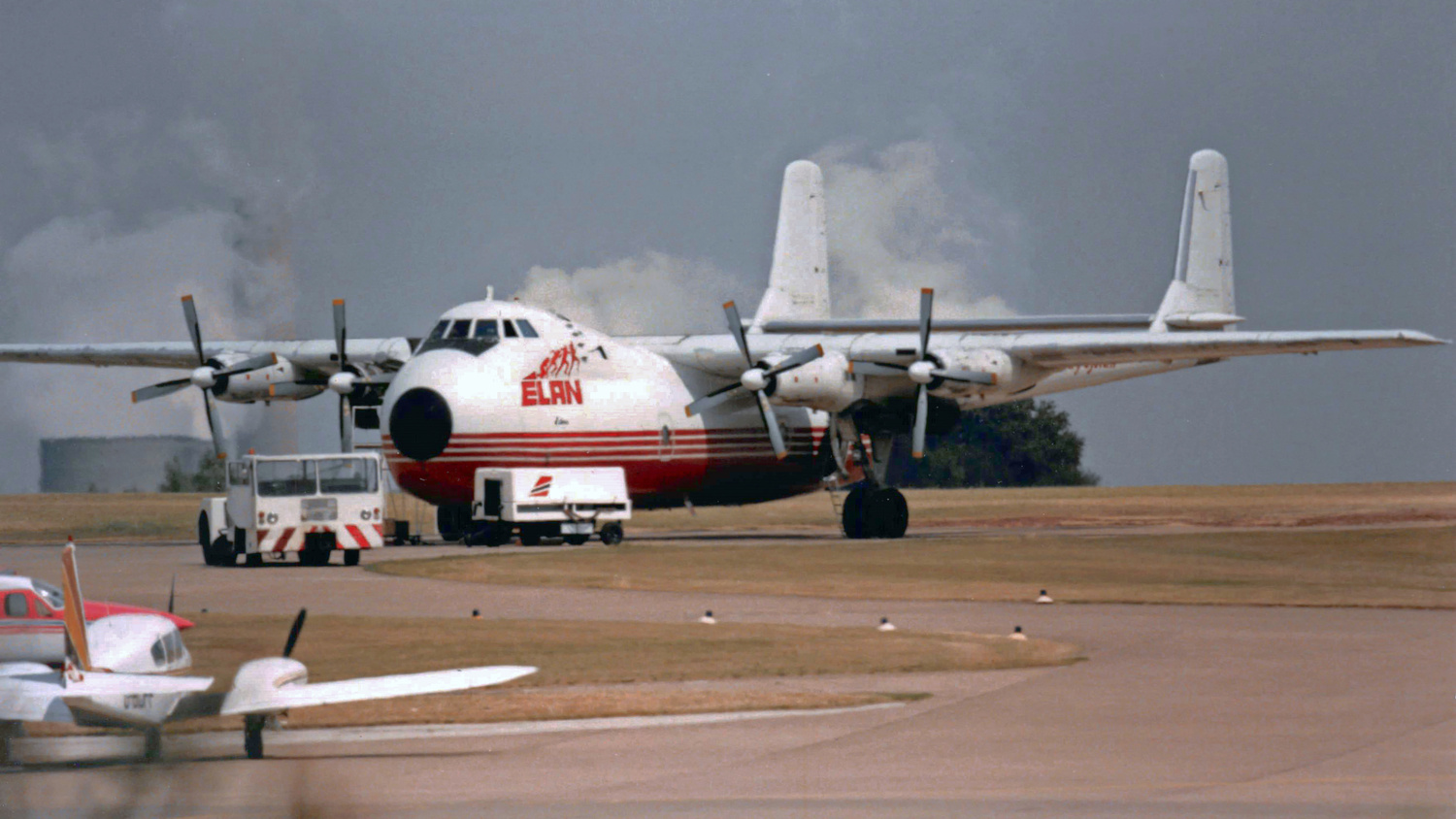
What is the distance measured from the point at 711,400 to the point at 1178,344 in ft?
38.2

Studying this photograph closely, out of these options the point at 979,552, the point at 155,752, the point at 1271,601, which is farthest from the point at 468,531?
the point at 155,752

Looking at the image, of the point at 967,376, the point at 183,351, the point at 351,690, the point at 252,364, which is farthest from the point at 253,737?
the point at 183,351

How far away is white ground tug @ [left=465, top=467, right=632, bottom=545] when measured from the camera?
4184cm

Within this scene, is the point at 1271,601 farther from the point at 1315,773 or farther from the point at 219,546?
the point at 219,546

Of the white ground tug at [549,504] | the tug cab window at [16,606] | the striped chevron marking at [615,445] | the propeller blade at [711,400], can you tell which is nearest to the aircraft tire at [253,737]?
the tug cab window at [16,606]

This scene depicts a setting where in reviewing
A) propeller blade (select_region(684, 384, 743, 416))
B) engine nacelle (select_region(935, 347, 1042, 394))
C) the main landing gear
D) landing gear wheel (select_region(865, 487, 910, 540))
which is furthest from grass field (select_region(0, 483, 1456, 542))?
engine nacelle (select_region(935, 347, 1042, 394))

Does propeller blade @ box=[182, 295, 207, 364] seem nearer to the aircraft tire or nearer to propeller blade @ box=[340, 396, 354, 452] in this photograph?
propeller blade @ box=[340, 396, 354, 452]

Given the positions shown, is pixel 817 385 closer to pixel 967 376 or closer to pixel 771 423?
pixel 771 423

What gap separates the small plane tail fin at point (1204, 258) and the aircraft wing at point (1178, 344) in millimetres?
7193

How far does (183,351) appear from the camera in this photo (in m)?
51.2

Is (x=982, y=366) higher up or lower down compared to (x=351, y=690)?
higher up

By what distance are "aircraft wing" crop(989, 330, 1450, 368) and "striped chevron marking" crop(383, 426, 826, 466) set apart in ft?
24.4

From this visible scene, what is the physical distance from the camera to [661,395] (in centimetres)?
4606

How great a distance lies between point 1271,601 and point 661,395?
20.9 metres
